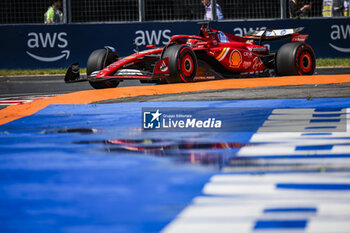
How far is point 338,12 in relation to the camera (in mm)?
18656

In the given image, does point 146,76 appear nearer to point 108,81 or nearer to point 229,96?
point 108,81

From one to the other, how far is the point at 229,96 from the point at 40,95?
12.8ft

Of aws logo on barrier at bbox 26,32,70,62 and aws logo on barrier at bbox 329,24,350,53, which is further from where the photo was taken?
aws logo on barrier at bbox 329,24,350,53

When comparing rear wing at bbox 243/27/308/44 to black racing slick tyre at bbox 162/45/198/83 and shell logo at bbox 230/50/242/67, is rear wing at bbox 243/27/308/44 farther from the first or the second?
black racing slick tyre at bbox 162/45/198/83

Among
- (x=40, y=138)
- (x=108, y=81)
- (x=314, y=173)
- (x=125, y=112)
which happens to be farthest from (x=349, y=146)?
(x=108, y=81)

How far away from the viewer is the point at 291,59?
1220cm

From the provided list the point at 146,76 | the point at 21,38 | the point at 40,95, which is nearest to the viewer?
the point at 146,76

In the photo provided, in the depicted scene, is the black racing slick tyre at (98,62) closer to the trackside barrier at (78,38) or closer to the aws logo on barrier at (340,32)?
the trackside barrier at (78,38)

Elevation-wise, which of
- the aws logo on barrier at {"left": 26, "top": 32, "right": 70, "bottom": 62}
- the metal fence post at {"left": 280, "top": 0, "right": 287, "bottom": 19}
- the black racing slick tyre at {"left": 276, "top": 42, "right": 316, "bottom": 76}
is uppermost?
the metal fence post at {"left": 280, "top": 0, "right": 287, "bottom": 19}

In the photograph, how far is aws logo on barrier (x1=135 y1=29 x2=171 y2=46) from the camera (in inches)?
715

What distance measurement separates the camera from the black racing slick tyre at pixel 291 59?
1220 centimetres

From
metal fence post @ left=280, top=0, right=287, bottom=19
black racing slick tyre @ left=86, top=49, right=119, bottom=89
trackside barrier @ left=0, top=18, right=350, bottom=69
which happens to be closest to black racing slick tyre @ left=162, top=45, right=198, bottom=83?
black racing slick tyre @ left=86, top=49, right=119, bottom=89

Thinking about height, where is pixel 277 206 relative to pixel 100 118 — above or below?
above

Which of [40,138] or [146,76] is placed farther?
[146,76]
